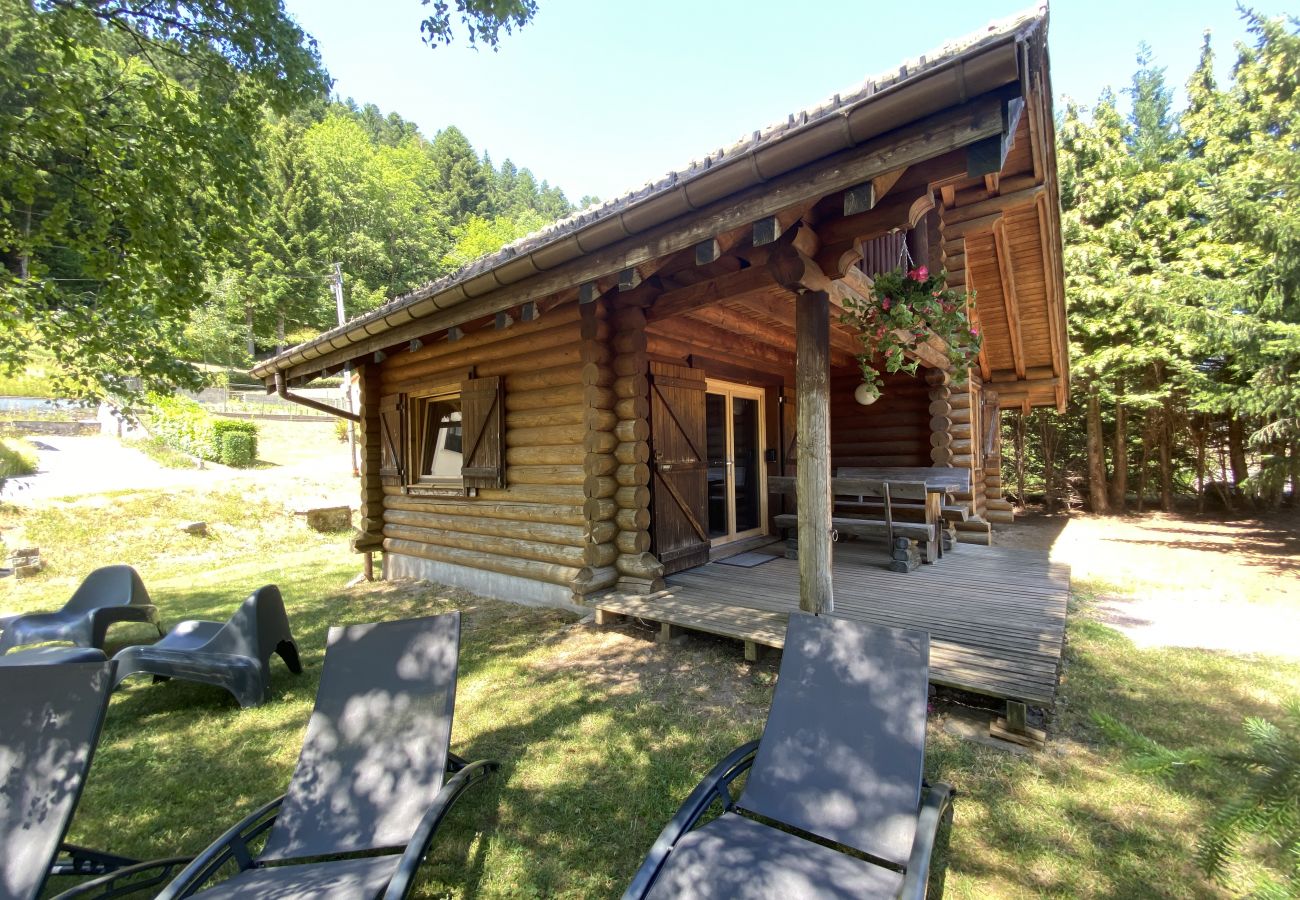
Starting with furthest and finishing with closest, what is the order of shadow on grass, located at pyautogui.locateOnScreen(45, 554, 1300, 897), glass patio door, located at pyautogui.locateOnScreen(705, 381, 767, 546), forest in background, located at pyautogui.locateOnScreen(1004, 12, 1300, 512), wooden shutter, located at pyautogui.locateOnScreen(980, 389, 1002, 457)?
wooden shutter, located at pyautogui.locateOnScreen(980, 389, 1002, 457) → forest in background, located at pyautogui.locateOnScreen(1004, 12, 1300, 512) → glass patio door, located at pyautogui.locateOnScreen(705, 381, 767, 546) → shadow on grass, located at pyautogui.locateOnScreen(45, 554, 1300, 897)

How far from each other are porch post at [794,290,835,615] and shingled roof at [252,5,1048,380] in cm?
112

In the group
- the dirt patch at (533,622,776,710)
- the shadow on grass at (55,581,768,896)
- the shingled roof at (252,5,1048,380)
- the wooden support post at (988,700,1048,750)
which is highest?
the shingled roof at (252,5,1048,380)

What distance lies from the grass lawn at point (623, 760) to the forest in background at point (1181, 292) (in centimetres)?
667

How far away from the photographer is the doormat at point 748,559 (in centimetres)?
597

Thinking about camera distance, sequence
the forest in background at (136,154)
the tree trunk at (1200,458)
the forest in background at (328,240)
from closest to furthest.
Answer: the forest in background at (136,154) → the tree trunk at (1200,458) → the forest in background at (328,240)

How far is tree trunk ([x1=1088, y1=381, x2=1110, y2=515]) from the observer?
43.0 feet

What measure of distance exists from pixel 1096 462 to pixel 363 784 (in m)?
16.5

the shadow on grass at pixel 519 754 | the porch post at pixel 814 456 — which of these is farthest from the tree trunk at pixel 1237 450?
Answer: the shadow on grass at pixel 519 754

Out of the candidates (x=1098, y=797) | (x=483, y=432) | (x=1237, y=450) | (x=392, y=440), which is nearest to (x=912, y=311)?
(x=1098, y=797)

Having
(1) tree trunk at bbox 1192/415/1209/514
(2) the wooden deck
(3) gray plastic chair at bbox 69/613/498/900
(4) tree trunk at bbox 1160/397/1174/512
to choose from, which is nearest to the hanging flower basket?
(2) the wooden deck

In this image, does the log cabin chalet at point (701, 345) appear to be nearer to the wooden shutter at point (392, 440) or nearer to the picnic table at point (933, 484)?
the wooden shutter at point (392, 440)

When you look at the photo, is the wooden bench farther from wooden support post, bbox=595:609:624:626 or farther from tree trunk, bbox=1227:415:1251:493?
tree trunk, bbox=1227:415:1251:493

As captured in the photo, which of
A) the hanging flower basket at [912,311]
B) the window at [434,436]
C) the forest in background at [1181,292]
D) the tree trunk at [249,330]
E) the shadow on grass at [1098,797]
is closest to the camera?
the shadow on grass at [1098,797]

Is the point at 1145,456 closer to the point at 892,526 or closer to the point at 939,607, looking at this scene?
the point at 892,526
